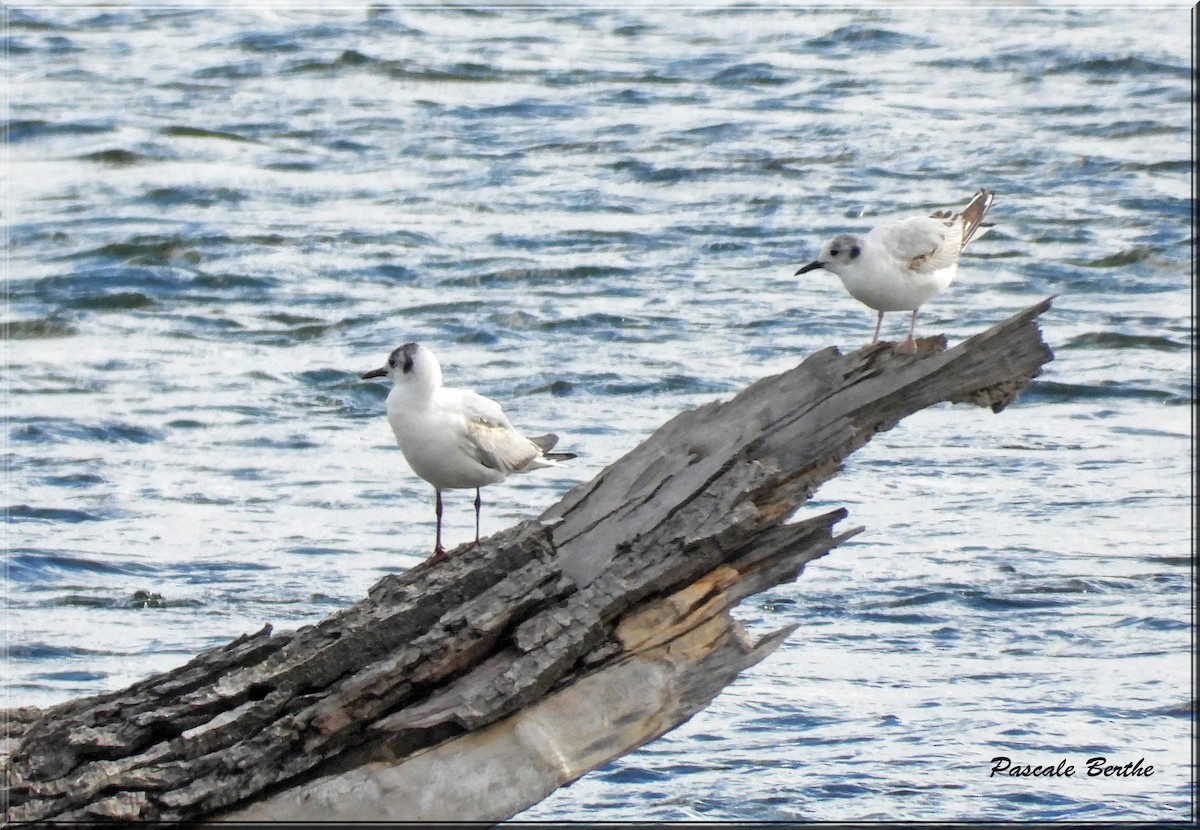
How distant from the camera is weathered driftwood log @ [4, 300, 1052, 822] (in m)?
4.39

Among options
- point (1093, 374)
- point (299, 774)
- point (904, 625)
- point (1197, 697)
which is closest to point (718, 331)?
point (1093, 374)

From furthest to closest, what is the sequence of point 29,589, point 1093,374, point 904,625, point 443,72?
point 443,72 < point 1093,374 < point 29,589 < point 904,625

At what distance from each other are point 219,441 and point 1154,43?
12.0 m

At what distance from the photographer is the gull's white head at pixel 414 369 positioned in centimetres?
580

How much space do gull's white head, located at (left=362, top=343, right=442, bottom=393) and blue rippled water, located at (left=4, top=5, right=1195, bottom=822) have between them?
175 cm

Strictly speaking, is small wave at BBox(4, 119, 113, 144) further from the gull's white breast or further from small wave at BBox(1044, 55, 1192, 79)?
the gull's white breast

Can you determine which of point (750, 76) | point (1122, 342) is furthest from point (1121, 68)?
point (1122, 342)

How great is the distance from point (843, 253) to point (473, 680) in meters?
2.77

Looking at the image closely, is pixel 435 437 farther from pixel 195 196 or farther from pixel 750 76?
pixel 750 76

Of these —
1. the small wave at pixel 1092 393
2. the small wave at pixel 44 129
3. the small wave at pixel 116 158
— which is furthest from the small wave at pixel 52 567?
the small wave at pixel 44 129

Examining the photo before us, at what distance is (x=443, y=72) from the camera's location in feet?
62.4

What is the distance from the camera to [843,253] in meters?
6.76

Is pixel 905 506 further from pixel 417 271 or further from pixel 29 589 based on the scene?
pixel 417 271

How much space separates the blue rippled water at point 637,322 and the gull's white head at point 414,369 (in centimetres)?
175
